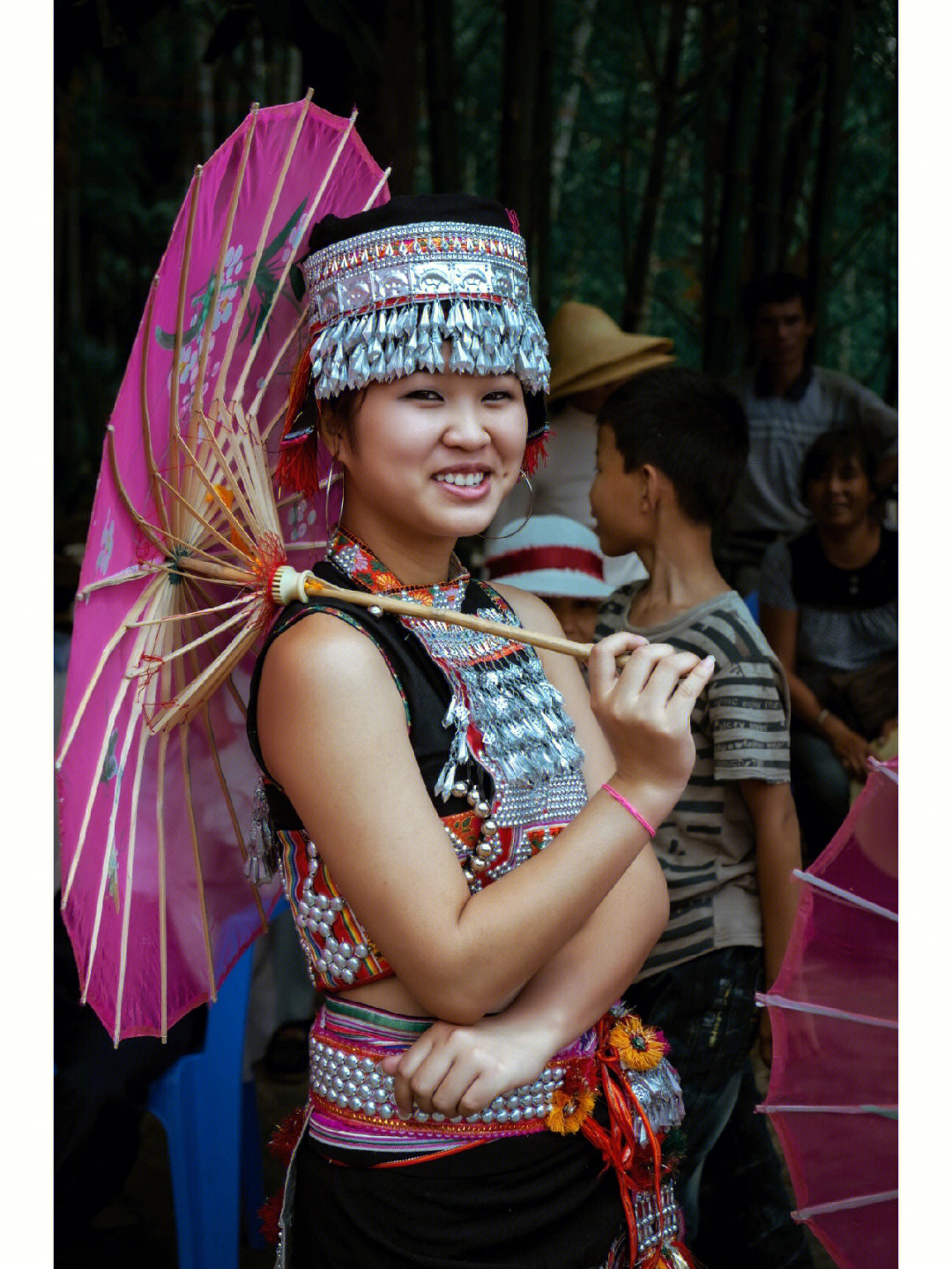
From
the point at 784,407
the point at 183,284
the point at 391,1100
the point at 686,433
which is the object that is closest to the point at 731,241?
the point at 784,407

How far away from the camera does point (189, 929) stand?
171 centimetres

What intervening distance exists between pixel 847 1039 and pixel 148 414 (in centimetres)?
110

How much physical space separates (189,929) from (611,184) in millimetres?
4686

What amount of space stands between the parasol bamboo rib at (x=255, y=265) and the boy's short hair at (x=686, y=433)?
97 centimetres

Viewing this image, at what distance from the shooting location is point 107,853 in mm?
1539

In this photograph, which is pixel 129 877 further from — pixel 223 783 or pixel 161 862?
pixel 223 783

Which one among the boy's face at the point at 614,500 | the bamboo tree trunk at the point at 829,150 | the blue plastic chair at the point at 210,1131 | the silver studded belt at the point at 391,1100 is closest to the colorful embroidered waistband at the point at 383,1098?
the silver studded belt at the point at 391,1100

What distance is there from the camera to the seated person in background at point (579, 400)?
355cm

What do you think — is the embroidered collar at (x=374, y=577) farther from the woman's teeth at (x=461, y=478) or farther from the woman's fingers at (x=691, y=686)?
the woman's fingers at (x=691, y=686)

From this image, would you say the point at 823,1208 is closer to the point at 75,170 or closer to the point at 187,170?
the point at 187,170

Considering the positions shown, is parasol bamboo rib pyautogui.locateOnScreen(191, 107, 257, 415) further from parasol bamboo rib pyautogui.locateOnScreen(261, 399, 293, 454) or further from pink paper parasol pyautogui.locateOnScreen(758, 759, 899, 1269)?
pink paper parasol pyautogui.locateOnScreen(758, 759, 899, 1269)

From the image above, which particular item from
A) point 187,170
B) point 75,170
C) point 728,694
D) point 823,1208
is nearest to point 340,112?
point 728,694

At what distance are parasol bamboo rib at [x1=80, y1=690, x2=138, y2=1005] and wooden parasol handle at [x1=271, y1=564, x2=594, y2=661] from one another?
0.24 metres

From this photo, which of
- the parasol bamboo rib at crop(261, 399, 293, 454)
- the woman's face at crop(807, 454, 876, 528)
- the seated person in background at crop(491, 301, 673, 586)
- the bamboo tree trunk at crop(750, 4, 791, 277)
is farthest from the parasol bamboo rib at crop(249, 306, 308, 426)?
the bamboo tree trunk at crop(750, 4, 791, 277)
